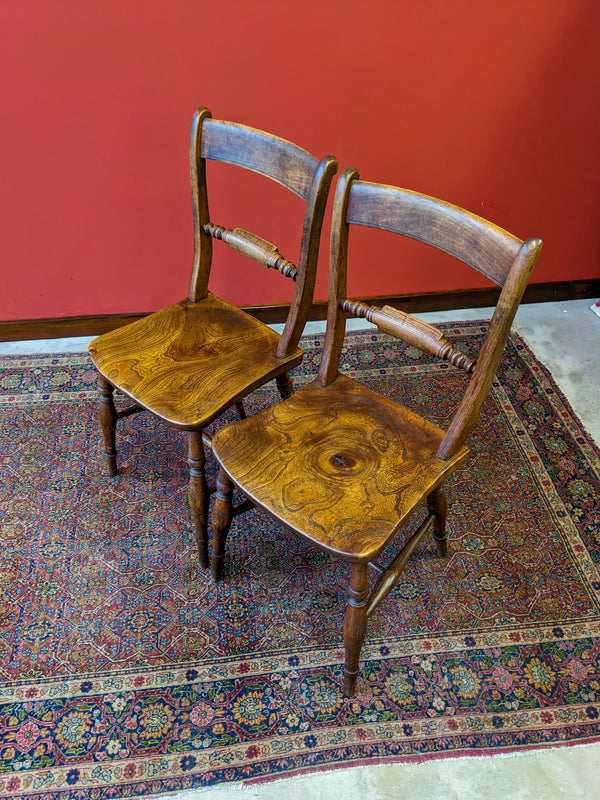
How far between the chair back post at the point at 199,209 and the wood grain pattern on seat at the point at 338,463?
0.53 m

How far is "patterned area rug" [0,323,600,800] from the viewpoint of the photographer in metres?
1.53

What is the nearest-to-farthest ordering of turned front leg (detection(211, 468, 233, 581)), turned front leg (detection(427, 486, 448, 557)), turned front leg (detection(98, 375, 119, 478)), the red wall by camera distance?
turned front leg (detection(211, 468, 233, 581)) < turned front leg (detection(427, 486, 448, 557)) < turned front leg (detection(98, 375, 119, 478)) < the red wall

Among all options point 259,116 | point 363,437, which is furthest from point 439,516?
point 259,116

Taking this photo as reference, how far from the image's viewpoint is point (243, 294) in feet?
8.90

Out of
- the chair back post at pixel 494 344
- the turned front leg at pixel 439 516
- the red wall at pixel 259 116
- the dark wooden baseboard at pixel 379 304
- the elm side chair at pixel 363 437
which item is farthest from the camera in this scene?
the dark wooden baseboard at pixel 379 304

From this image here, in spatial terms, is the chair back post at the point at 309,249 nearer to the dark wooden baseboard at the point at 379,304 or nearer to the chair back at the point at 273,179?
the chair back at the point at 273,179

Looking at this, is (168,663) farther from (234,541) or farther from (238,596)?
(234,541)

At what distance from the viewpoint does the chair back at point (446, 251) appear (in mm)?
1240

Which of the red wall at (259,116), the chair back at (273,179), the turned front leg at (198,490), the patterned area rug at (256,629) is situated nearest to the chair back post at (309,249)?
the chair back at (273,179)

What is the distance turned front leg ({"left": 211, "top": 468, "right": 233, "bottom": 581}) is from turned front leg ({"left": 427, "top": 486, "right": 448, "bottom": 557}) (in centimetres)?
54

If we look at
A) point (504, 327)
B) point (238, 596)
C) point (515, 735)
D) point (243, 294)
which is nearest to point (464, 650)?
point (515, 735)

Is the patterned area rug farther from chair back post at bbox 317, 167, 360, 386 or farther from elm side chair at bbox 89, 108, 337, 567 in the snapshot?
chair back post at bbox 317, 167, 360, 386

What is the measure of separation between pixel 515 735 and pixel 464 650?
0.23 m

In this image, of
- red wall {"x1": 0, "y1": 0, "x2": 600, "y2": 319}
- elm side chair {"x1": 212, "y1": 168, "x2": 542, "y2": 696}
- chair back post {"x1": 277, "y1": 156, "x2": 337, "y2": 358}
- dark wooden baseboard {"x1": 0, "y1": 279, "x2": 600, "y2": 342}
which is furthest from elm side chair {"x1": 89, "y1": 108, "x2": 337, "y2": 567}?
dark wooden baseboard {"x1": 0, "y1": 279, "x2": 600, "y2": 342}
